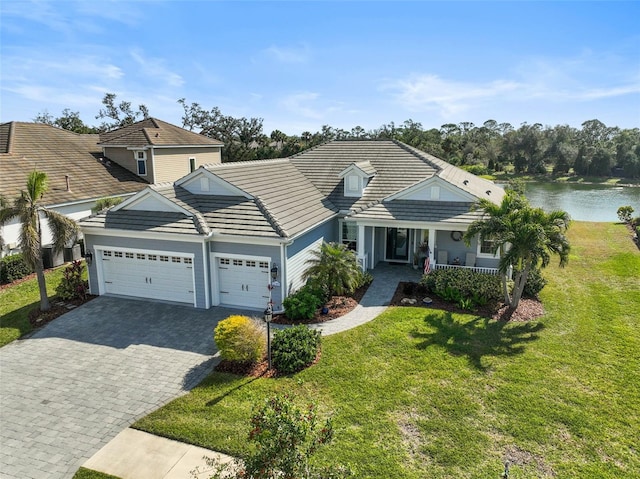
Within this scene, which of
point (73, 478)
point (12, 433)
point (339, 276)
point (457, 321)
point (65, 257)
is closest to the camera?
point (73, 478)

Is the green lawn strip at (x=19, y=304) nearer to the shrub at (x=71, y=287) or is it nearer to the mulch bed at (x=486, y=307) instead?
the shrub at (x=71, y=287)

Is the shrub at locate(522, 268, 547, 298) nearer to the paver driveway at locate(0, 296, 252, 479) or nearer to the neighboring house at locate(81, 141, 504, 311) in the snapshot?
the neighboring house at locate(81, 141, 504, 311)

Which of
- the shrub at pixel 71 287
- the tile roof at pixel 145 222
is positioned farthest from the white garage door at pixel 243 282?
the shrub at pixel 71 287

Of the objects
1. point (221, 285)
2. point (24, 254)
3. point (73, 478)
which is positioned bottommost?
point (73, 478)

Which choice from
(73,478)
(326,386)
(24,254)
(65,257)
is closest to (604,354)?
(326,386)

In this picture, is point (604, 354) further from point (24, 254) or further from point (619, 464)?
point (24, 254)

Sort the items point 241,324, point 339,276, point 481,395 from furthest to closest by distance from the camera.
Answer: point 339,276, point 241,324, point 481,395
